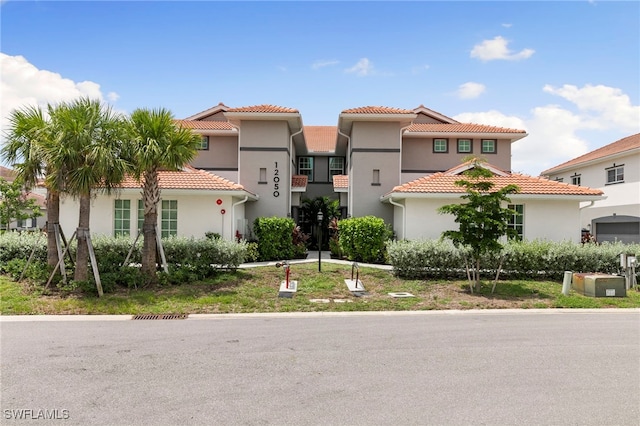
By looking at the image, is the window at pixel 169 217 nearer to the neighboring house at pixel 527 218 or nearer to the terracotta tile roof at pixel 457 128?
the neighboring house at pixel 527 218

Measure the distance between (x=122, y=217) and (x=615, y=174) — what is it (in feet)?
87.9

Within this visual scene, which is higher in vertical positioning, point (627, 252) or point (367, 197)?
point (367, 197)

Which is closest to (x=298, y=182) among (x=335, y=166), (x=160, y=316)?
(x=335, y=166)

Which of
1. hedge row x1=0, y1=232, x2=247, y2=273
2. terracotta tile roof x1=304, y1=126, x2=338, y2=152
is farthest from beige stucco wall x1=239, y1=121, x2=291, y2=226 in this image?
hedge row x1=0, y1=232, x2=247, y2=273

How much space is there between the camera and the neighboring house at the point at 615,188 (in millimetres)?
23266

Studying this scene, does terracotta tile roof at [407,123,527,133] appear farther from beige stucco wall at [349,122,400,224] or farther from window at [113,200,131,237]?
window at [113,200,131,237]

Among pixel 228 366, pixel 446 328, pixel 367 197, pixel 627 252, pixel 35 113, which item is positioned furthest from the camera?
pixel 367 197

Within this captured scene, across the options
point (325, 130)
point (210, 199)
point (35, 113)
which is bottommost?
point (210, 199)

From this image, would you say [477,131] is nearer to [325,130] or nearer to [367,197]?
[367,197]

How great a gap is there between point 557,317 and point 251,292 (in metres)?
7.87

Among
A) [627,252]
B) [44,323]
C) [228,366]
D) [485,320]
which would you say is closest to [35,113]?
[44,323]

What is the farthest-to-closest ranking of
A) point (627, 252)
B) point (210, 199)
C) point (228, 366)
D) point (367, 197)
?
point (367, 197) → point (210, 199) → point (627, 252) → point (228, 366)

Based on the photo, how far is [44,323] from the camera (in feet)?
29.8

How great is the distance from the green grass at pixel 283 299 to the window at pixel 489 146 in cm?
1210
